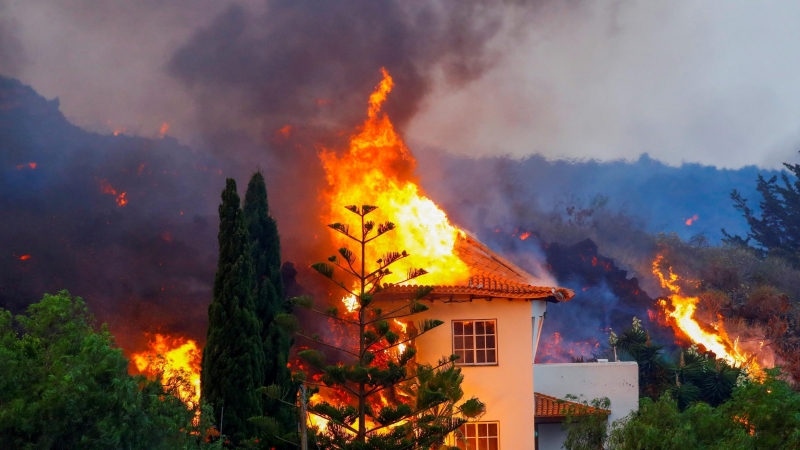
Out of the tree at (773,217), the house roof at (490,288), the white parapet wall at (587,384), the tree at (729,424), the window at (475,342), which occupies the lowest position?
the tree at (729,424)

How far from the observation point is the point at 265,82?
32688 mm

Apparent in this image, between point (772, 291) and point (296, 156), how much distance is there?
22854 millimetres

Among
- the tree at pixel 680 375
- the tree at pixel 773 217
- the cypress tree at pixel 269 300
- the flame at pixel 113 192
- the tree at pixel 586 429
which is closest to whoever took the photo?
the tree at pixel 586 429

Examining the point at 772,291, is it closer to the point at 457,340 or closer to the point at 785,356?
the point at 785,356

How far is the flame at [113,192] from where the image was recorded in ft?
99.6

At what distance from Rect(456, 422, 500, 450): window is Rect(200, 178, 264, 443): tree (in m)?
4.86

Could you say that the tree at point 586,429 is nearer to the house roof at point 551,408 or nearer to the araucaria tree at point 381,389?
the house roof at point 551,408

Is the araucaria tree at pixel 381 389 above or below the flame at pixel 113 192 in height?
below

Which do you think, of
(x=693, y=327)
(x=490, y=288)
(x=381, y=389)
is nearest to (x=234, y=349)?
(x=381, y=389)

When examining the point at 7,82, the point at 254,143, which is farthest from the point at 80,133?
the point at 254,143

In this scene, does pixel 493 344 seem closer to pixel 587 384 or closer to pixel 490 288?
pixel 490 288

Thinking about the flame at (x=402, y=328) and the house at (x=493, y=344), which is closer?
the house at (x=493, y=344)

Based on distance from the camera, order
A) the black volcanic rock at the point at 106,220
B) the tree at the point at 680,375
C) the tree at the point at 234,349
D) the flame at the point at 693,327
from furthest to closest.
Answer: the flame at the point at 693,327 → the black volcanic rock at the point at 106,220 → the tree at the point at 680,375 → the tree at the point at 234,349

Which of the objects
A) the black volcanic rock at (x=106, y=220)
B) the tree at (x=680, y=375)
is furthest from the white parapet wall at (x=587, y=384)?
the black volcanic rock at (x=106, y=220)
